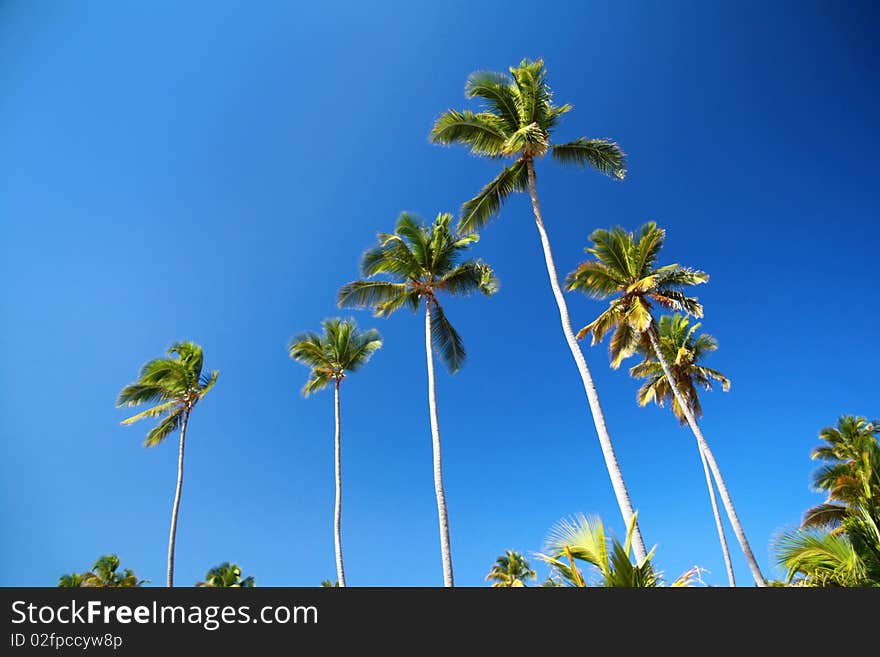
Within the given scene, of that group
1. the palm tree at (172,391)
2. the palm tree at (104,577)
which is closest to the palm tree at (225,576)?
the palm tree at (104,577)

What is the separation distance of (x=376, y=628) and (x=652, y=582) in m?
4.72

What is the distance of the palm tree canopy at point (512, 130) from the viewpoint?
46.8 feet

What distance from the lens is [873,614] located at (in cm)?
331


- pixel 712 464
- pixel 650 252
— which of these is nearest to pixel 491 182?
pixel 650 252

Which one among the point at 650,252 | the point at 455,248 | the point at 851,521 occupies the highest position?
the point at 455,248

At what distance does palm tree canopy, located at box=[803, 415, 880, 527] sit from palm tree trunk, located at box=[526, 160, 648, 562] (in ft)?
37.3

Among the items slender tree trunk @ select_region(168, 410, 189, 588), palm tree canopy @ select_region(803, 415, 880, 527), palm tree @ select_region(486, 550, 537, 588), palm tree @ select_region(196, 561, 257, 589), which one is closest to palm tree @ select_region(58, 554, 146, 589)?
palm tree @ select_region(196, 561, 257, 589)

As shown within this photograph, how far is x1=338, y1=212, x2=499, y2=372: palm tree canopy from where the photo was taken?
1800 cm

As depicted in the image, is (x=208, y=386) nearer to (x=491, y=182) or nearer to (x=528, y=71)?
(x=491, y=182)

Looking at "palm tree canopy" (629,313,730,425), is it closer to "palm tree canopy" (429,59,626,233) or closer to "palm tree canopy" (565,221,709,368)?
Result: "palm tree canopy" (565,221,709,368)

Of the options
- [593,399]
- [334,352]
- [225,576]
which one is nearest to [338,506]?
[334,352]

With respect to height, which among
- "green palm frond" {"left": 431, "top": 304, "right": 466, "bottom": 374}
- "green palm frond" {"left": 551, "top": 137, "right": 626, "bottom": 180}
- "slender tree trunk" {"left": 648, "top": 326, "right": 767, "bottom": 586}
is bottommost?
"slender tree trunk" {"left": 648, "top": 326, "right": 767, "bottom": 586}

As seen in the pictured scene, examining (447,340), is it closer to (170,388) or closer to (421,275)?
(421,275)

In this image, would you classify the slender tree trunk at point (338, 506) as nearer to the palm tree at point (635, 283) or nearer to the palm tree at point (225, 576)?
the palm tree at point (635, 283)
